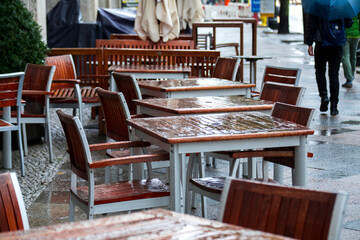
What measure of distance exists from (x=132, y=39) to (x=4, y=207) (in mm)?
11310

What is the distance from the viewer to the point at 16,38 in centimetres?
973

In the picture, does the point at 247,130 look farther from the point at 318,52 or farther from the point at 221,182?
the point at 318,52

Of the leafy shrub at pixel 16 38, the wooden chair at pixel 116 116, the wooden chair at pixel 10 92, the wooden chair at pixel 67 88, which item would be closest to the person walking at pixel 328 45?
the wooden chair at pixel 67 88

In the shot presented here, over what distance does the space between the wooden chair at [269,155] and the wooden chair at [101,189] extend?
0.28 meters

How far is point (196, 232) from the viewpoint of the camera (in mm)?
2430

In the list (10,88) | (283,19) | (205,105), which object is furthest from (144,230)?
(283,19)

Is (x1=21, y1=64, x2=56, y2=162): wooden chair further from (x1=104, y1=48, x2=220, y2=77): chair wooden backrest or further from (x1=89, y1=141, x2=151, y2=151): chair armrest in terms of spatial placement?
(x1=89, y1=141, x2=151, y2=151): chair armrest

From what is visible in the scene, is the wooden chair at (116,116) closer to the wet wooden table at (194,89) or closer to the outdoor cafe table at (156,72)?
the wet wooden table at (194,89)

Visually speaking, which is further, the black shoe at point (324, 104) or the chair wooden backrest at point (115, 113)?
the black shoe at point (324, 104)

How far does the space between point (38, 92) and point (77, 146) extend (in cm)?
404

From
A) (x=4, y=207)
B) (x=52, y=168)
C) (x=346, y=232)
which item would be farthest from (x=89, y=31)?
(x=4, y=207)

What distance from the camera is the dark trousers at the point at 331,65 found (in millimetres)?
12164

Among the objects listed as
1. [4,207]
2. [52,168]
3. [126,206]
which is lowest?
[52,168]

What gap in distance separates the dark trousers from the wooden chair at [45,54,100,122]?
4141 mm
